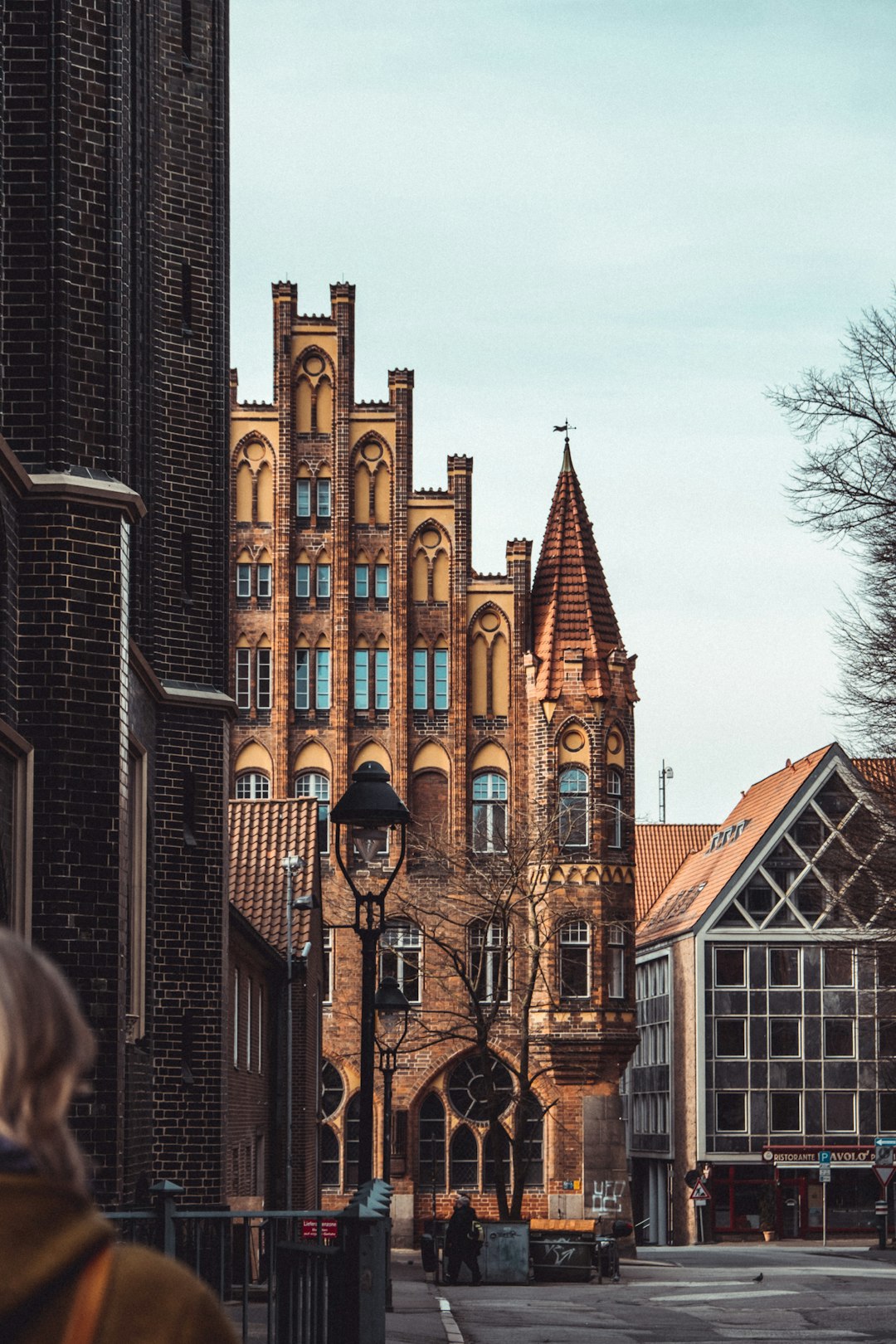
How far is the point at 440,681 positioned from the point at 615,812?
525 centimetres

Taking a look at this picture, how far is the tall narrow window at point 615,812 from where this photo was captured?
163 feet

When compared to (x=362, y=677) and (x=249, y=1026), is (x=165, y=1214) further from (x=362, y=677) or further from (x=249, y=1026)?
(x=362, y=677)

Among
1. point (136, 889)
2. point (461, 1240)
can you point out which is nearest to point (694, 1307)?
point (461, 1240)

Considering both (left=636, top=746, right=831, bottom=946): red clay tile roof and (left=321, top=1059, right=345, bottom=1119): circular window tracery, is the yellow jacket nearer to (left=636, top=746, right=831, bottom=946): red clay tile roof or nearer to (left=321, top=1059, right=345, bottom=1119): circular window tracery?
(left=321, top=1059, right=345, bottom=1119): circular window tracery

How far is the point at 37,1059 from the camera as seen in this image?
6.62ft

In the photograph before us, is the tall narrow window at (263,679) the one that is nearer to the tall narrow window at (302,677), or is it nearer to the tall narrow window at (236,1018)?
the tall narrow window at (302,677)

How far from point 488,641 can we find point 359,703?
349 centimetres

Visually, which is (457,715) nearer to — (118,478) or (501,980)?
(501,980)

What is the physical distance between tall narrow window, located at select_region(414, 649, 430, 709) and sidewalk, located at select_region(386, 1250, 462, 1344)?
51.2 feet

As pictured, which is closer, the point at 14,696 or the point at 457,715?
the point at 14,696

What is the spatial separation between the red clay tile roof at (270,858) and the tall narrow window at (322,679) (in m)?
8.53

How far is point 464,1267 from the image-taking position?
34.9m

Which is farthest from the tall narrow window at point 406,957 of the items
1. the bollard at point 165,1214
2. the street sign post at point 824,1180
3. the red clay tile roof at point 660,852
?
the bollard at point 165,1214

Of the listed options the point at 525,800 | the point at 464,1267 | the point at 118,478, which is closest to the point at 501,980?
the point at 525,800
